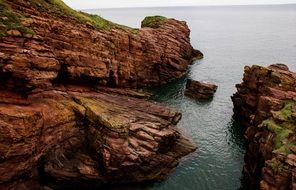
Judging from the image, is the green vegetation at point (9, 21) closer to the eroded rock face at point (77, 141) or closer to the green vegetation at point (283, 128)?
the eroded rock face at point (77, 141)

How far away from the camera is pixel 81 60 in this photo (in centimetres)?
5475

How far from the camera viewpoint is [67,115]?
1778 inches

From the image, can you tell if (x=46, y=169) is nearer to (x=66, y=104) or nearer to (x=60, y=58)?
(x=66, y=104)

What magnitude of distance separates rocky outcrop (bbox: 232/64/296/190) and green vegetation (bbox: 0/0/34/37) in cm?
3424

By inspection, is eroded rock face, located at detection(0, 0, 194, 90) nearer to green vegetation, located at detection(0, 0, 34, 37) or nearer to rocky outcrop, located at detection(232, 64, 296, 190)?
green vegetation, located at detection(0, 0, 34, 37)

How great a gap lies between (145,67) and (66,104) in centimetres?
4465

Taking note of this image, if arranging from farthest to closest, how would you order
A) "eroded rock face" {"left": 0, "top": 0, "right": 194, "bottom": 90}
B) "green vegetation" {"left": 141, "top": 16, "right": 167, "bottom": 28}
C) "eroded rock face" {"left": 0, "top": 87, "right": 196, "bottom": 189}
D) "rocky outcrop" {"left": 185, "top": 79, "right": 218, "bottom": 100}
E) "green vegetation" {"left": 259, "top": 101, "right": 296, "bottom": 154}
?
"green vegetation" {"left": 141, "top": 16, "right": 167, "bottom": 28} → "rocky outcrop" {"left": 185, "top": 79, "right": 218, "bottom": 100} → "green vegetation" {"left": 259, "top": 101, "right": 296, "bottom": 154} → "eroded rock face" {"left": 0, "top": 0, "right": 194, "bottom": 90} → "eroded rock face" {"left": 0, "top": 87, "right": 196, "bottom": 189}

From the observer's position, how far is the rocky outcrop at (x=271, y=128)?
3834 cm

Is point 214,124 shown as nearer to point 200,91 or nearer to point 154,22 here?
point 200,91

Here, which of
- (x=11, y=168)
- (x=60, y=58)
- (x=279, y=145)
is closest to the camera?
(x=11, y=168)

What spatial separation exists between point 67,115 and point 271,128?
2802 centimetres

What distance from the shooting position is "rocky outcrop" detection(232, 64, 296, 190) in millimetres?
38344

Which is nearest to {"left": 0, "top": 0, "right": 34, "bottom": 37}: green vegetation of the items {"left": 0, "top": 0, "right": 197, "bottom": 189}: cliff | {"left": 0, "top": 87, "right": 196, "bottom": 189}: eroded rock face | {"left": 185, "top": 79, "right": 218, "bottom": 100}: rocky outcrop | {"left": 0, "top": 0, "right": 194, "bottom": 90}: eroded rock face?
{"left": 0, "top": 0, "right": 197, "bottom": 189}: cliff

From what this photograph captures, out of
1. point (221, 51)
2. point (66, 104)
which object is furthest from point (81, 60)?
point (221, 51)
